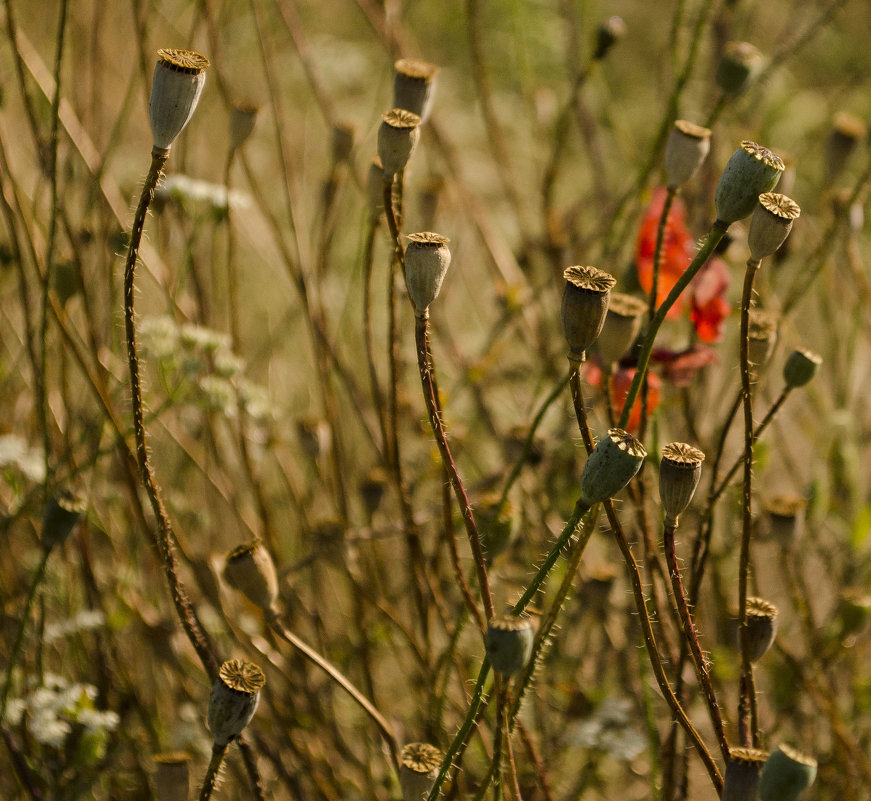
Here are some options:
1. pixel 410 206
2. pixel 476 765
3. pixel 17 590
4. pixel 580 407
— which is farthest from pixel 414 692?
pixel 410 206

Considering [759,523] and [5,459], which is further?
[759,523]

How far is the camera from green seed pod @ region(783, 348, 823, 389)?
2.12 feet

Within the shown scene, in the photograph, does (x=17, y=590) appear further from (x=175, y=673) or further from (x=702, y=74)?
(x=702, y=74)

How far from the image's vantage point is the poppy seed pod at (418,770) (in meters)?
0.55

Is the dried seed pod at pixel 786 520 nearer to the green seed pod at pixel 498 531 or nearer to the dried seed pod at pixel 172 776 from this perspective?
the green seed pod at pixel 498 531

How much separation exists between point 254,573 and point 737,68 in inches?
20.2

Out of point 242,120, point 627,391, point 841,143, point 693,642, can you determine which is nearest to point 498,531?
point 627,391

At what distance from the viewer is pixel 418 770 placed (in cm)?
55

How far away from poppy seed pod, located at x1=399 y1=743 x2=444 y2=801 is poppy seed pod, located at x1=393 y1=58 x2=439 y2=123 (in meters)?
0.40

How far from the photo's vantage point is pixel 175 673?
96 centimetres

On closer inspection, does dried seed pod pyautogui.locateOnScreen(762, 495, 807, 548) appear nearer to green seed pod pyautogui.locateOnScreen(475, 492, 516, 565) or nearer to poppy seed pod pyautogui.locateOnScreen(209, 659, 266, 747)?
green seed pod pyautogui.locateOnScreen(475, 492, 516, 565)

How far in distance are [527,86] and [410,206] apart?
24.6 inches

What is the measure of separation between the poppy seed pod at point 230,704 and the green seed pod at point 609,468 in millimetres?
207

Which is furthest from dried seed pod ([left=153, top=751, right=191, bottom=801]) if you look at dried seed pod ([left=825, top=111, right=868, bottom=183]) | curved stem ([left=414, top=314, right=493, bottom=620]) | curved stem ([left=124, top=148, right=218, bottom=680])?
dried seed pod ([left=825, top=111, right=868, bottom=183])
